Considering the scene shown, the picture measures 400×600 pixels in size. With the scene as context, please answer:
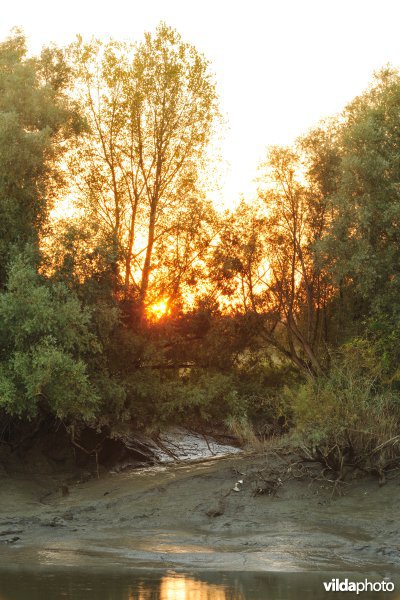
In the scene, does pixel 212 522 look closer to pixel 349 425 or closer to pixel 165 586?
pixel 349 425

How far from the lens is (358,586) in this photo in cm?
1468

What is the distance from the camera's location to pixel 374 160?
2728 centimetres

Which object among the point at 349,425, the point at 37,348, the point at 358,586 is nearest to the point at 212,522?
the point at 349,425

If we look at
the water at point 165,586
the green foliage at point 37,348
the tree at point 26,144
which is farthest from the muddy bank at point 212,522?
the tree at point 26,144

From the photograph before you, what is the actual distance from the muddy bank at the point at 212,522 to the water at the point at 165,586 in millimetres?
731

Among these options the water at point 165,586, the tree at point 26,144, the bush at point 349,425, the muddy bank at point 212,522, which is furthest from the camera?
the tree at point 26,144

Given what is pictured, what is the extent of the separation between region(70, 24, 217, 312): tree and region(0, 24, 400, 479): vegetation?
65mm

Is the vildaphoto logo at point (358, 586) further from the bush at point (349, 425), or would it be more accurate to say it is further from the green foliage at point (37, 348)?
the green foliage at point (37, 348)

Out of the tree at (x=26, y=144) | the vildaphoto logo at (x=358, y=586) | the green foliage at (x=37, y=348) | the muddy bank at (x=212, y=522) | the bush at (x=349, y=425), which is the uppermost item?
the tree at (x=26, y=144)

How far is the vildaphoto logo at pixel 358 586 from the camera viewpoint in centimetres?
1447

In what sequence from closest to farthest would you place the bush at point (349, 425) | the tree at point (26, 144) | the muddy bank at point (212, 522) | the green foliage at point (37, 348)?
the muddy bank at point (212, 522), the bush at point (349, 425), the green foliage at point (37, 348), the tree at point (26, 144)

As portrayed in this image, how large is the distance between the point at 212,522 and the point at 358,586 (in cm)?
625

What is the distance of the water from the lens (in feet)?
45.4

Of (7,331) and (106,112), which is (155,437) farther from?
(106,112)
